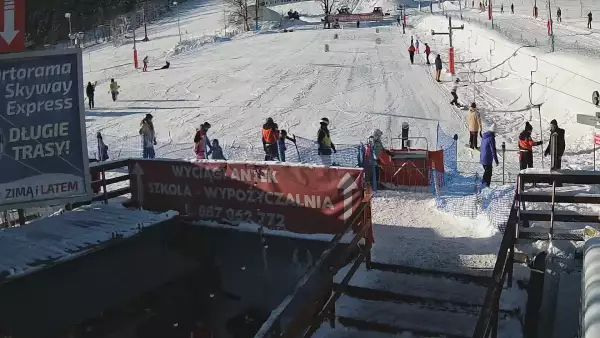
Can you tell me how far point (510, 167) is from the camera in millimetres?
17344

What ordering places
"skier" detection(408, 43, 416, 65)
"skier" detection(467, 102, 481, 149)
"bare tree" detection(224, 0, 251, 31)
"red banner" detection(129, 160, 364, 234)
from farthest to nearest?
"bare tree" detection(224, 0, 251, 31) < "skier" detection(408, 43, 416, 65) < "skier" detection(467, 102, 481, 149) < "red banner" detection(129, 160, 364, 234)

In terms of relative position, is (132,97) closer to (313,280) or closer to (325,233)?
(325,233)

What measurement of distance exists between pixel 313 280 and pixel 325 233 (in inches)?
109

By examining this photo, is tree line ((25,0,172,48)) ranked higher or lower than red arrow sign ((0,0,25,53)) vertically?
higher

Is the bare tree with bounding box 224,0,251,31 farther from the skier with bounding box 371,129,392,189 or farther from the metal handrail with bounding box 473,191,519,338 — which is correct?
the metal handrail with bounding box 473,191,519,338

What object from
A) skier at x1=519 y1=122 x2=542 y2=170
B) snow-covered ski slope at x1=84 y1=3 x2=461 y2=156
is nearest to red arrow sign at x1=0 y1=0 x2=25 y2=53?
skier at x1=519 y1=122 x2=542 y2=170

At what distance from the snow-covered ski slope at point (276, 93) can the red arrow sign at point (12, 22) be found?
13.6 meters

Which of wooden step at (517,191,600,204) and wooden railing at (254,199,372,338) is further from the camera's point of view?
wooden step at (517,191,600,204)

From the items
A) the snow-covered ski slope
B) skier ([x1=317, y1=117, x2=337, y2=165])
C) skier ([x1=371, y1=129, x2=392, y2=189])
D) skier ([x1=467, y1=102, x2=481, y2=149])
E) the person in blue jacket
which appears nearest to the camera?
the person in blue jacket

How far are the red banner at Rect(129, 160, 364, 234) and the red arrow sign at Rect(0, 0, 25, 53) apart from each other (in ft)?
11.4

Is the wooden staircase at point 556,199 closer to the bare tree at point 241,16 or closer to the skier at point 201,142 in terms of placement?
the skier at point 201,142

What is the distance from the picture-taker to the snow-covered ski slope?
80.2 ft

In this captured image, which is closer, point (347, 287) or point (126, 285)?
point (347, 287)

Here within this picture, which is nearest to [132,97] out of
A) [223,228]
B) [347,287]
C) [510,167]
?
[510,167]
